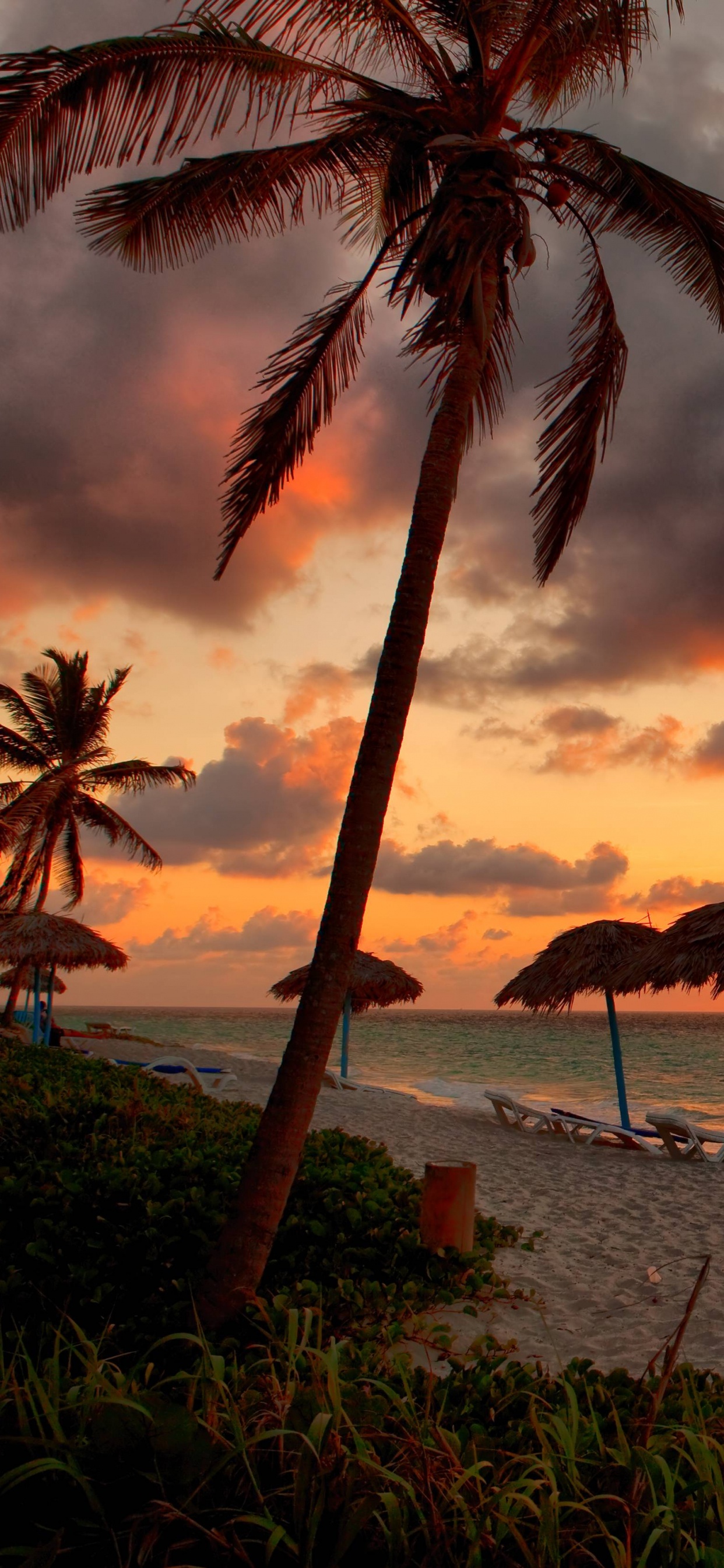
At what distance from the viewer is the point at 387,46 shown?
5.63 metres

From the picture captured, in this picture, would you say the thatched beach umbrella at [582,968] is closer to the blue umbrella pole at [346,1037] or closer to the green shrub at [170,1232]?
the blue umbrella pole at [346,1037]

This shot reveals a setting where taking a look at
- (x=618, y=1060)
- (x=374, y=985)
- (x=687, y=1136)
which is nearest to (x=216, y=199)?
(x=687, y=1136)

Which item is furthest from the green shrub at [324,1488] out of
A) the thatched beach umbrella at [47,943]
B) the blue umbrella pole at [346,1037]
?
the thatched beach umbrella at [47,943]

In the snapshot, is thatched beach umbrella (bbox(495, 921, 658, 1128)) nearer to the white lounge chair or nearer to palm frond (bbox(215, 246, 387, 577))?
the white lounge chair

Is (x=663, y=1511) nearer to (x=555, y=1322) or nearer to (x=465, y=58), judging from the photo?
(x=555, y=1322)

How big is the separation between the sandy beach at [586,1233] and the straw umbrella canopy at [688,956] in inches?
78.5

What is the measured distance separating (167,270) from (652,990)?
9.48 m

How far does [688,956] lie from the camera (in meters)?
10.6

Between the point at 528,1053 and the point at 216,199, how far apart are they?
162 ft

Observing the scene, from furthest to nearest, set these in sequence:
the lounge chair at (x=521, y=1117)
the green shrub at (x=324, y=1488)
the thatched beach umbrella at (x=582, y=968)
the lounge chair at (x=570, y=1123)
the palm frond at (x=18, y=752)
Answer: the palm frond at (x=18, y=752)
the thatched beach umbrella at (x=582, y=968)
the lounge chair at (x=521, y=1117)
the lounge chair at (x=570, y=1123)
the green shrub at (x=324, y=1488)

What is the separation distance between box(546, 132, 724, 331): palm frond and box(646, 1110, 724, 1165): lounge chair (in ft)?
25.6

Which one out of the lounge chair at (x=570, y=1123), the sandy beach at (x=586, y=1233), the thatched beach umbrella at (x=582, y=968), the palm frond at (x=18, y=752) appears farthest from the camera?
the palm frond at (x=18, y=752)

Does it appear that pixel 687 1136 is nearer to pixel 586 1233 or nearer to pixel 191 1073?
pixel 586 1233

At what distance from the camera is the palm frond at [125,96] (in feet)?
15.7
